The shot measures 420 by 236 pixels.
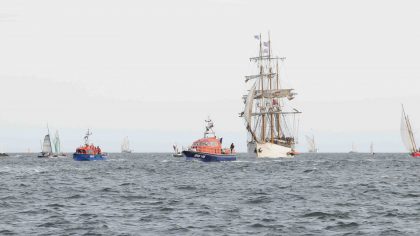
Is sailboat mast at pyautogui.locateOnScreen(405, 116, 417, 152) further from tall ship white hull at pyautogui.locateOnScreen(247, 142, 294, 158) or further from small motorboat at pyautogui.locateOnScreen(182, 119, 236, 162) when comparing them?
small motorboat at pyautogui.locateOnScreen(182, 119, 236, 162)

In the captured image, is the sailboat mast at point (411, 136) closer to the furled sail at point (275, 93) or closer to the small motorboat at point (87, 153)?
the furled sail at point (275, 93)

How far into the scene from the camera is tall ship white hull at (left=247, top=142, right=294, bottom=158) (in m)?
149

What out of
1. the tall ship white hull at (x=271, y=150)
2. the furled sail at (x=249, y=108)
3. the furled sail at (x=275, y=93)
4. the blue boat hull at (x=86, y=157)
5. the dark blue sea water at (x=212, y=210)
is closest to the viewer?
the dark blue sea water at (x=212, y=210)

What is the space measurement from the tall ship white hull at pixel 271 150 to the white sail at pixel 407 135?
122 ft

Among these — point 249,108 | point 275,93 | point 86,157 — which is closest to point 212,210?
point 86,157

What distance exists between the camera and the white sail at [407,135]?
579 feet

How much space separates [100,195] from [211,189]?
9.44 m

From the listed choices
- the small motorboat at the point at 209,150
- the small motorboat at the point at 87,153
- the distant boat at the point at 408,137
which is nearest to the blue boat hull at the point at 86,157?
the small motorboat at the point at 87,153

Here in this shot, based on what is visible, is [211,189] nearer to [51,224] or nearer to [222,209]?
[222,209]

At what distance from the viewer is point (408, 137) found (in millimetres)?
180250

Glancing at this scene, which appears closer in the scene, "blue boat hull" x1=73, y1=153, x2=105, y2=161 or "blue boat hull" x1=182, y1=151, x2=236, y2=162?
"blue boat hull" x1=182, y1=151, x2=236, y2=162

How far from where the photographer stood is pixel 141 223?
30000 mm

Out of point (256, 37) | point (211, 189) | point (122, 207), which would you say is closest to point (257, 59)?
point (256, 37)

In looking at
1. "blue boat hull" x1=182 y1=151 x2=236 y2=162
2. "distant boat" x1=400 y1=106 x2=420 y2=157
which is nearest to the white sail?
"distant boat" x1=400 y1=106 x2=420 y2=157
